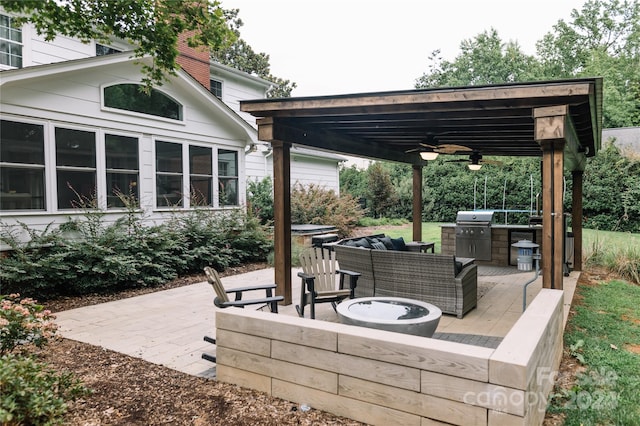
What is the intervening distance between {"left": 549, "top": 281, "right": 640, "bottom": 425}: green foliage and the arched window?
740cm

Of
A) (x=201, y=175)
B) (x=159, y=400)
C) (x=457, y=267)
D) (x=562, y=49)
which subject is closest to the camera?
(x=159, y=400)

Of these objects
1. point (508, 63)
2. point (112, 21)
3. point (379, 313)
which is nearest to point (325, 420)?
point (379, 313)

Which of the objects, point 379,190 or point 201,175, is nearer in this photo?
point 201,175

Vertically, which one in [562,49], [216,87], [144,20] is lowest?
[144,20]

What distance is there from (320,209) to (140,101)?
255 inches

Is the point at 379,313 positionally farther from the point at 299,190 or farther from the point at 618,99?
the point at 618,99

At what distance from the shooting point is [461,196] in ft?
59.7

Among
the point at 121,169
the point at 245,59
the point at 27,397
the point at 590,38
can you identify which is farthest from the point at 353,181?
the point at 590,38

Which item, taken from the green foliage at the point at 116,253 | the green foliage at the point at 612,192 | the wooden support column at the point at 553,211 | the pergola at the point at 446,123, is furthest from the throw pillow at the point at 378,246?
the green foliage at the point at 612,192

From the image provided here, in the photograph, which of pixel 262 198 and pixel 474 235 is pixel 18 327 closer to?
pixel 474 235

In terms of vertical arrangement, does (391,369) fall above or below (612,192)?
below

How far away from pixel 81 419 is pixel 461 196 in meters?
17.3

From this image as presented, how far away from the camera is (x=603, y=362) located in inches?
152

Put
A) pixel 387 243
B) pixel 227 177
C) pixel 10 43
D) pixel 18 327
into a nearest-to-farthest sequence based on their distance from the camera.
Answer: pixel 18 327
pixel 387 243
pixel 10 43
pixel 227 177
